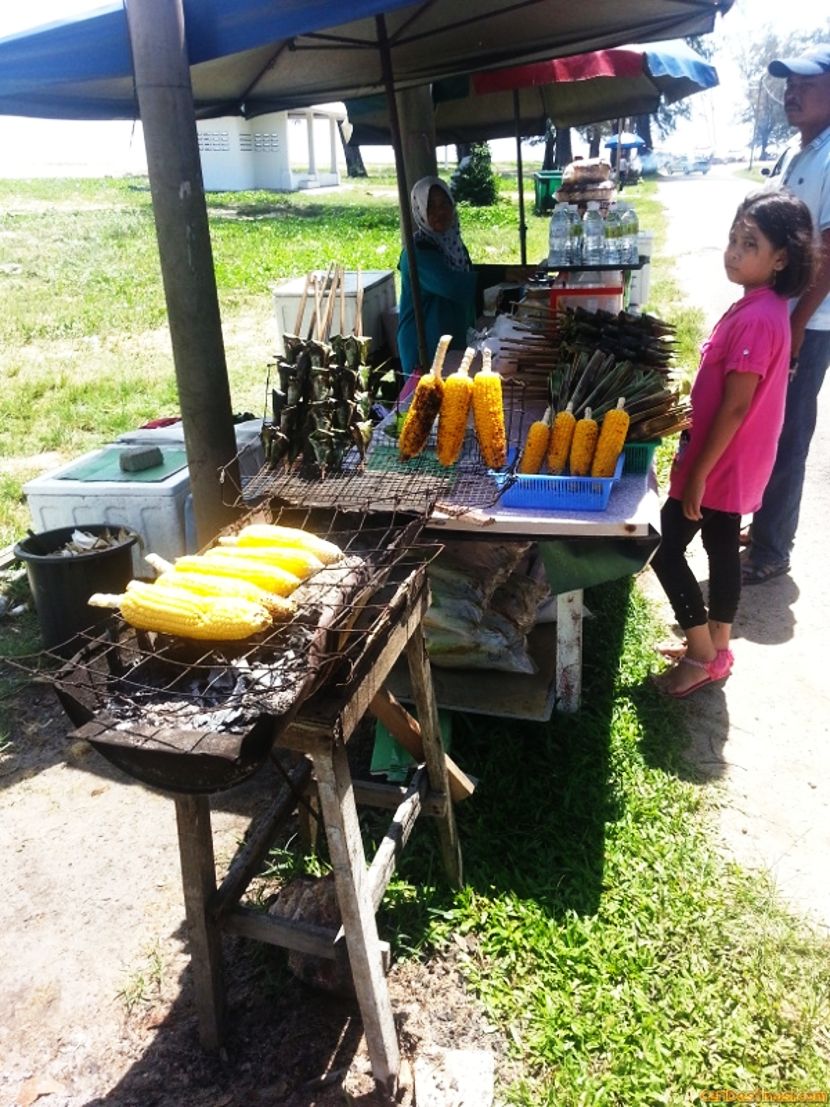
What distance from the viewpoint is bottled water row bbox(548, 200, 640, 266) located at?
4457 mm

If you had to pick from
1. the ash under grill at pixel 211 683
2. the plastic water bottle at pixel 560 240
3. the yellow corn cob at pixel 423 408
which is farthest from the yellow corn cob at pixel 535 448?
the plastic water bottle at pixel 560 240

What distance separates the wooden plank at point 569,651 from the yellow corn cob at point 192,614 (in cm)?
182

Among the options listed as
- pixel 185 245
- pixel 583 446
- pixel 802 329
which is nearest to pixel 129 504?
pixel 185 245

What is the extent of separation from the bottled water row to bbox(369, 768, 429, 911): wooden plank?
2968mm

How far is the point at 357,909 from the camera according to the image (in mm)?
2113

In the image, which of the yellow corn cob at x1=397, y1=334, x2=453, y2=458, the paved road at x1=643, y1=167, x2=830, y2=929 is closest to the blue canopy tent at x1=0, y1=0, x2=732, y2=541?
the yellow corn cob at x1=397, y1=334, x2=453, y2=458

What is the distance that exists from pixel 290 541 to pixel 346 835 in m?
0.78

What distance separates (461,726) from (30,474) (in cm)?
497

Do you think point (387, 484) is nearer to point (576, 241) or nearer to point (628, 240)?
point (576, 241)

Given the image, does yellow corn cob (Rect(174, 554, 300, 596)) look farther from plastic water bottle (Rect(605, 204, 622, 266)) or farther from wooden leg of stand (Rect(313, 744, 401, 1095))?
plastic water bottle (Rect(605, 204, 622, 266))

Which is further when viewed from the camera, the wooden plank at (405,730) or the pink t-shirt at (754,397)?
the pink t-shirt at (754,397)

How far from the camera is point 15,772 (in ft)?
12.2

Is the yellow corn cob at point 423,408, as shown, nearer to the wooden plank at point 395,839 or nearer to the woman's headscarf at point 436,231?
the wooden plank at point 395,839

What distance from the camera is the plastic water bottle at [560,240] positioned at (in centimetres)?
458
